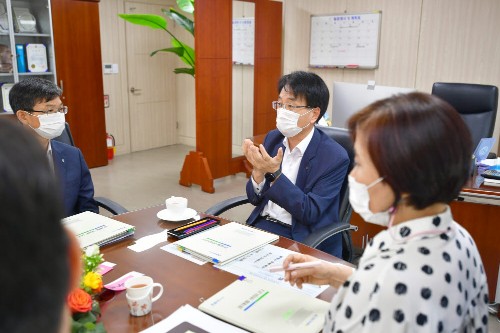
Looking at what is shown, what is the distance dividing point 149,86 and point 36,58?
6.34ft

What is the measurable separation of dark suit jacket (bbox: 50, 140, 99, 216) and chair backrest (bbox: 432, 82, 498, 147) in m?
2.73

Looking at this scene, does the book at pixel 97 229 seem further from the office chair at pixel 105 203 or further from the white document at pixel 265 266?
the white document at pixel 265 266

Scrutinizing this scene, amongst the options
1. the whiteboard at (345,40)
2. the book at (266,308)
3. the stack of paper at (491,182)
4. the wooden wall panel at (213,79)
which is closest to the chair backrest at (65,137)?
the book at (266,308)

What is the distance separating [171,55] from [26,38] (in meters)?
2.25

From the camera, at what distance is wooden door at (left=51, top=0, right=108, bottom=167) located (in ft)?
16.3

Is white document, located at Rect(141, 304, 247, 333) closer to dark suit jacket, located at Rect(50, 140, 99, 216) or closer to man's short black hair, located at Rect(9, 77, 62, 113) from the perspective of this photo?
dark suit jacket, located at Rect(50, 140, 99, 216)

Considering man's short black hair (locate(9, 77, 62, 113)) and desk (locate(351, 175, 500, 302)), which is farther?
desk (locate(351, 175, 500, 302))

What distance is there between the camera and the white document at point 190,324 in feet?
3.67

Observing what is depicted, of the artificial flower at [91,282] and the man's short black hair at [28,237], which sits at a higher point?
the man's short black hair at [28,237]

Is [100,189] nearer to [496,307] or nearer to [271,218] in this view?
[271,218]

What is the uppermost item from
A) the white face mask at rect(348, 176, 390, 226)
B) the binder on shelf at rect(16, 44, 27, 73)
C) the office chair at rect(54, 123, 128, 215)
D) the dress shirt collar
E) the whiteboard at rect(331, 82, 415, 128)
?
the binder on shelf at rect(16, 44, 27, 73)

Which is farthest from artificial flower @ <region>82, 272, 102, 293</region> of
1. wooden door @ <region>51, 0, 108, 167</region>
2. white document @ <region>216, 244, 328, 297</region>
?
wooden door @ <region>51, 0, 108, 167</region>

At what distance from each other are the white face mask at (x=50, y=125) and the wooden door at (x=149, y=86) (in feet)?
13.5

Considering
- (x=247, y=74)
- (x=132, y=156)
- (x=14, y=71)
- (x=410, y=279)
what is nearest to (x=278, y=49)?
(x=247, y=74)
